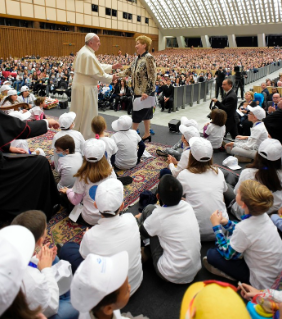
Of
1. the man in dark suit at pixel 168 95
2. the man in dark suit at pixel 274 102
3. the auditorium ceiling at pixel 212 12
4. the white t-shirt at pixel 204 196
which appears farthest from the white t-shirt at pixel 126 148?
the auditorium ceiling at pixel 212 12

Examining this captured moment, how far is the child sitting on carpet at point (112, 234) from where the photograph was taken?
1971 mm

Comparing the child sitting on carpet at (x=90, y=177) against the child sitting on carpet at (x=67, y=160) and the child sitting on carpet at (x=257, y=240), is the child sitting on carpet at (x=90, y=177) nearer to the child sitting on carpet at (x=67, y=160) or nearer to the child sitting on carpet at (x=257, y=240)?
the child sitting on carpet at (x=67, y=160)

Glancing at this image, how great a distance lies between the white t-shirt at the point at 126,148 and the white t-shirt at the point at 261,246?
2.71m

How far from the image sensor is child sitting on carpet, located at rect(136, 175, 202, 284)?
7.20ft

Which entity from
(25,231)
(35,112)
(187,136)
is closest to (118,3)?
(35,112)

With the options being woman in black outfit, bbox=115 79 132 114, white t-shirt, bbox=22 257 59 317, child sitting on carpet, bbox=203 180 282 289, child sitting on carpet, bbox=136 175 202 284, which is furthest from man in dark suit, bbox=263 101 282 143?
woman in black outfit, bbox=115 79 132 114

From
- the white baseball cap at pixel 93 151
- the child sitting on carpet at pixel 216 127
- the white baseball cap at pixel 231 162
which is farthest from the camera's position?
the child sitting on carpet at pixel 216 127

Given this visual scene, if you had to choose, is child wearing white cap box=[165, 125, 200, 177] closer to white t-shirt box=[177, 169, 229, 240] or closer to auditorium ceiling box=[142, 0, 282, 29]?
white t-shirt box=[177, 169, 229, 240]

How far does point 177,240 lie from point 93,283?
3.91 feet

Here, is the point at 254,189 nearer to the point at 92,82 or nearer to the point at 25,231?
the point at 25,231

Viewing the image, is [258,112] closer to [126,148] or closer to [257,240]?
[126,148]

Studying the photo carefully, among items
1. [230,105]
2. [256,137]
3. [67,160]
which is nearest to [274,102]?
[230,105]

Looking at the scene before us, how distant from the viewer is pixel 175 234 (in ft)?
7.21

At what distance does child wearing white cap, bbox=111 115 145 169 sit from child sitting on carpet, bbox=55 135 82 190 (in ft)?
3.48
